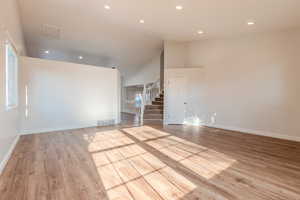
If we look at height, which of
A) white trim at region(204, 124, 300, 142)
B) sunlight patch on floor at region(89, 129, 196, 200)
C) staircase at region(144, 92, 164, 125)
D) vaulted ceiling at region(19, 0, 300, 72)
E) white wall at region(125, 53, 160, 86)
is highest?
vaulted ceiling at region(19, 0, 300, 72)

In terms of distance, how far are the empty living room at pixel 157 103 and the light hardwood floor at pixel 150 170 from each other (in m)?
0.02

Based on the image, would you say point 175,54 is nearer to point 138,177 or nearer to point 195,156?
point 195,156

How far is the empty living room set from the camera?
7.84 ft

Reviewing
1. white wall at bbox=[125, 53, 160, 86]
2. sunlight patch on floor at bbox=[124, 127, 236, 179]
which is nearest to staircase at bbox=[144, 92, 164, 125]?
white wall at bbox=[125, 53, 160, 86]

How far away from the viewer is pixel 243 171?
2.71 m

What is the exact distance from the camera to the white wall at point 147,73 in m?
9.70

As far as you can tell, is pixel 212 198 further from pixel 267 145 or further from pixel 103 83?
pixel 103 83

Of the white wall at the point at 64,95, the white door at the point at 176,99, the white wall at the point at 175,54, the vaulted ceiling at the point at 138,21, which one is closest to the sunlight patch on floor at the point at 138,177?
the white wall at the point at 64,95

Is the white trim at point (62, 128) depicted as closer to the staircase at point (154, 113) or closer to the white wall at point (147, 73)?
the staircase at point (154, 113)

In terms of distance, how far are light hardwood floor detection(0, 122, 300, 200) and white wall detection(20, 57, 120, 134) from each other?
1199 millimetres

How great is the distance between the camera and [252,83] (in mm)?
5555

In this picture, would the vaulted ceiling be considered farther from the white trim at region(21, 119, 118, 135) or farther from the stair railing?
the white trim at region(21, 119, 118, 135)

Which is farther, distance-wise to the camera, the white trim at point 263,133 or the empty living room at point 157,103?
the white trim at point 263,133

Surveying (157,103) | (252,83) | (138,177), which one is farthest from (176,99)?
(138,177)
